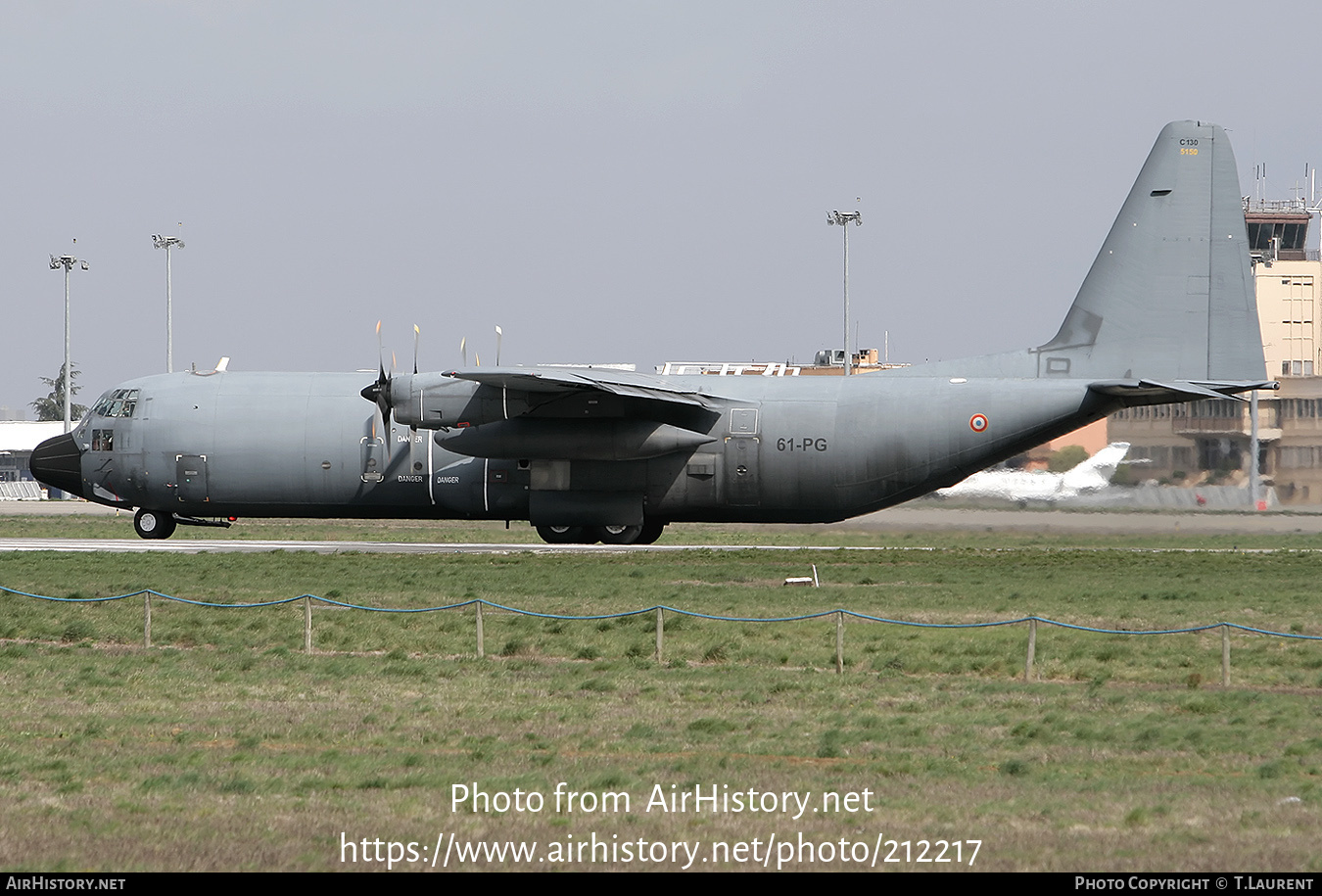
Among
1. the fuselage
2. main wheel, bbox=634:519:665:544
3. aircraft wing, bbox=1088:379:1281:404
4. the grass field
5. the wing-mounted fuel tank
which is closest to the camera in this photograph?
the grass field

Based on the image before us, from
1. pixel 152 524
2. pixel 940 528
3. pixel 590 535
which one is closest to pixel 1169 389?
pixel 940 528

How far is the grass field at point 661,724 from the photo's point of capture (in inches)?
Answer: 412

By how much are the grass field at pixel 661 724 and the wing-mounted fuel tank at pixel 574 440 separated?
5.04 m

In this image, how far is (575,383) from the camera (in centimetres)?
3092

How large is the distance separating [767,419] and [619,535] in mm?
5052

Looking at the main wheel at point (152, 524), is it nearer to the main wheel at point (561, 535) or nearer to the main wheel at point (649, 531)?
the main wheel at point (561, 535)

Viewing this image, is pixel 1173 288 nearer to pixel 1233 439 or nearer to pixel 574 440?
pixel 1233 439

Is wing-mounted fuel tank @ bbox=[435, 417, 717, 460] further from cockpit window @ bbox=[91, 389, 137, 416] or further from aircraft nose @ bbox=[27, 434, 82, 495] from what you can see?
aircraft nose @ bbox=[27, 434, 82, 495]

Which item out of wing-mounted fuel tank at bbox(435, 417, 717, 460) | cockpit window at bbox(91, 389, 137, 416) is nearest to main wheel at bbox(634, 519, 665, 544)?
wing-mounted fuel tank at bbox(435, 417, 717, 460)

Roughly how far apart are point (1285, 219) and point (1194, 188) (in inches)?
3232

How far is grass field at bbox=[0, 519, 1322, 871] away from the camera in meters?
10.5

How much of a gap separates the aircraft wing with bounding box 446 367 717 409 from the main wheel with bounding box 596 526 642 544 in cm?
387

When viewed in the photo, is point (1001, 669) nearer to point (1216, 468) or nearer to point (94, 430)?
point (1216, 468)

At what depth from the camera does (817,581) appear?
28.6 meters
